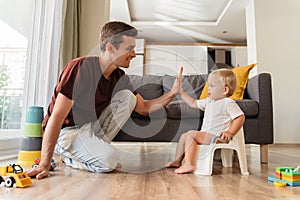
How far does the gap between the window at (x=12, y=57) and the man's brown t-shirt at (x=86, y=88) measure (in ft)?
2.05

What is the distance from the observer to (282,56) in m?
3.57

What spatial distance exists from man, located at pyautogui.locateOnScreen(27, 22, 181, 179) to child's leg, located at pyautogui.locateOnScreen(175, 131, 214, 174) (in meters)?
0.35

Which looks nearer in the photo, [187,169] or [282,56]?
[187,169]

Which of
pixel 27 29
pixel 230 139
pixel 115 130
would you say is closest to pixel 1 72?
pixel 27 29

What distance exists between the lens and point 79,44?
8.02ft

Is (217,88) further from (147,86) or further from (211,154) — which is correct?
(147,86)

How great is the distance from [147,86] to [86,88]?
1.11 meters

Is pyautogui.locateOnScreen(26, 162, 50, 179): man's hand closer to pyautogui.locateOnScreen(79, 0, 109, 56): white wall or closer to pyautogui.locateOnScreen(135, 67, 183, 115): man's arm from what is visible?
pyautogui.locateOnScreen(135, 67, 183, 115): man's arm

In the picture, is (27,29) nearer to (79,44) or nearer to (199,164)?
(79,44)

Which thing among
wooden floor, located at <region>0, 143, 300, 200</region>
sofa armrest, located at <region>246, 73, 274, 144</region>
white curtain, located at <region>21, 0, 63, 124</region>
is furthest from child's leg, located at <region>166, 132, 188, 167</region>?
white curtain, located at <region>21, 0, 63, 124</region>

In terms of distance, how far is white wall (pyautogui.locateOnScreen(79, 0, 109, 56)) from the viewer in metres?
2.45

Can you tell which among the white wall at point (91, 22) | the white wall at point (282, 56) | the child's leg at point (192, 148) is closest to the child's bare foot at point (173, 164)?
the child's leg at point (192, 148)

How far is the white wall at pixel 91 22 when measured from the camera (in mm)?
2453

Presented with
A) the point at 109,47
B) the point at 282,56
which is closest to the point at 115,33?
the point at 109,47
